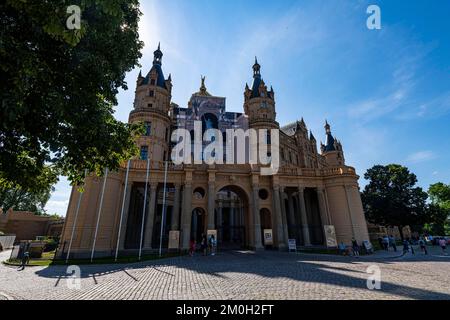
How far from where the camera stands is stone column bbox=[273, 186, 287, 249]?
2672 cm

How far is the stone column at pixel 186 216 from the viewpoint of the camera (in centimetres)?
2448

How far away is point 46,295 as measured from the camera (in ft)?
27.9

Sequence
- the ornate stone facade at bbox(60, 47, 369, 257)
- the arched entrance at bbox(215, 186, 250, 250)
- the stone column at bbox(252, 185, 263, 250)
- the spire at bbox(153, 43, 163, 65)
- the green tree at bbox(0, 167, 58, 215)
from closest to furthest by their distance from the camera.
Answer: the ornate stone facade at bbox(60, 47, 369, 257) → the stone column at bbox(252, 185, 263, 250) → the arched entrance at bbox(215, 186, 250, 250) → the spire at bbox(153, 43, 163, 65) → the green tree at bbox(0, 167, 58, 215)

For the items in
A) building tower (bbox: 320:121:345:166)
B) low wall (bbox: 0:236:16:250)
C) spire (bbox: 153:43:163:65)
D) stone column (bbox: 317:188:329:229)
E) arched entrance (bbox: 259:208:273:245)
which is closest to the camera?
stone column (bbox: 317:188:329:229)

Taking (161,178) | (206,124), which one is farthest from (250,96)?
(161,178)

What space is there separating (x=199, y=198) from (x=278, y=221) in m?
10.1

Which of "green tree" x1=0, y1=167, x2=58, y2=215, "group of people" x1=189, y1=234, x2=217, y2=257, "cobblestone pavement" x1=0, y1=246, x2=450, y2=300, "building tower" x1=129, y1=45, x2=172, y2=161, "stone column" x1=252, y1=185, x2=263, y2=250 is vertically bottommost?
"cobblestone pavement" x1=0, y1=246, x2=450, y2=300

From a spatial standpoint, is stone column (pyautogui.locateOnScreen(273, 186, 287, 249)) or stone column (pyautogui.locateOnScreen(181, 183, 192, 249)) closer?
stone column (pyautogui.locateOnScreen(181, 183, 192, 249))

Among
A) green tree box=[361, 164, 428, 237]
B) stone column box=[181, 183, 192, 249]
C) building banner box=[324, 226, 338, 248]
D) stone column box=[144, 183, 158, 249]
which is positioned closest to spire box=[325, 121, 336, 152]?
green tree box=[361, 164, 428, 237]

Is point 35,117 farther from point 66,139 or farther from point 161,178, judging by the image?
point 161,178

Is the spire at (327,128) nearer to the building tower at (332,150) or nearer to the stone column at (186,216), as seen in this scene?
the building tower at (332,150)

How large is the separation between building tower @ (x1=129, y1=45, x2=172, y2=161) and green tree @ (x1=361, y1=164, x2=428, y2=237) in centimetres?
4453

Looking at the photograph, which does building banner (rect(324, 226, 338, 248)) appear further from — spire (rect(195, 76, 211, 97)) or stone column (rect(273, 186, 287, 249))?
spire (rect(195, 76, 211, 97))

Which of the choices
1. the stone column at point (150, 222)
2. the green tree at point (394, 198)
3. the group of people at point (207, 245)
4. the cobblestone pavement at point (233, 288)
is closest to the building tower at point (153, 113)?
the stone column at point (150, 222)
